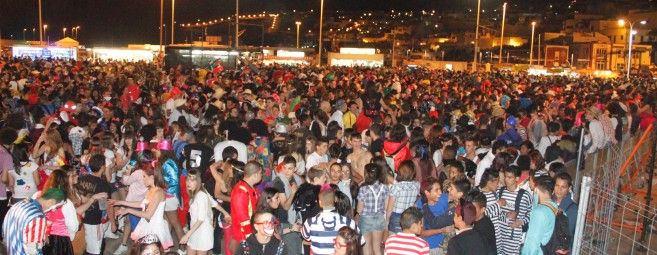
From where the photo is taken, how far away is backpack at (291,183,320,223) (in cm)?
760

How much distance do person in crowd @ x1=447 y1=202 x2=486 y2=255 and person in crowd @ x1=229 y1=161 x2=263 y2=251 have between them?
6.86ft

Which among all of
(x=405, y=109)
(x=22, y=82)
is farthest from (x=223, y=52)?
(x=405, y=109)

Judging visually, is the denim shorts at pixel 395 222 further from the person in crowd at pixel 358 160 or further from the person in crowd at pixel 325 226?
the person in crowd at pixel 325 226

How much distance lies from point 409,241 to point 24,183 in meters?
5.36

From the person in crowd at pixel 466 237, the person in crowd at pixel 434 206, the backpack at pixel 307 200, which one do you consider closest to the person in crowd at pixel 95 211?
the backpack at pixel 307 200

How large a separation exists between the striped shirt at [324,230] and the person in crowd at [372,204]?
1.43 meters

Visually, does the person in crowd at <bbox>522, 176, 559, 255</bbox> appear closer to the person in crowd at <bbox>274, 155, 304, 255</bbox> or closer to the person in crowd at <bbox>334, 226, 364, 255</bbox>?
the person in crowd at <bbox>334, 226, 364, 255</bbox>

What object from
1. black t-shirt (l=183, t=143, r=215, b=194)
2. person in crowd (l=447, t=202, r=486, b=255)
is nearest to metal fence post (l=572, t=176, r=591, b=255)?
person in crowd (l=447, t=202, r=486, b=255)

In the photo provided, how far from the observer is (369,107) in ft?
53.3

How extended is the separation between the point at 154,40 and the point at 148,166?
11307cm

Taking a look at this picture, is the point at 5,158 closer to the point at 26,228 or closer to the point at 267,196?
the point at 26,228

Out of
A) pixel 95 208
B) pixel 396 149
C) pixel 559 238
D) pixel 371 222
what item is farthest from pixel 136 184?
pixel 559 238

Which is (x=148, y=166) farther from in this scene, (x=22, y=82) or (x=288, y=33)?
(x=288, y=33)

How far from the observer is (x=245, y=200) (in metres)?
7.03
